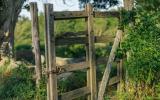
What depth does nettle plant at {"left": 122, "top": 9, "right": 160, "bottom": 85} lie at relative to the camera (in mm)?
10023

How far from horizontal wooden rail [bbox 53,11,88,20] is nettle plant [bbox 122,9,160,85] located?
1.36m

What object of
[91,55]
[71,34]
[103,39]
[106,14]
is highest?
[106,14]

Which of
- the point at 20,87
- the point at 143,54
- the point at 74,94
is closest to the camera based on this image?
the point at 74,94

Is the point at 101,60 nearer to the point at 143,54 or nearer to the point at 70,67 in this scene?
the point at 143,54

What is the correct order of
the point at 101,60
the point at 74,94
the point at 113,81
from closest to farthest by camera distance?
the point at 74,94 → the point at 101,60 → the point at 113,81

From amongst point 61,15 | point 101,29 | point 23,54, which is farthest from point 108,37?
point 101,29

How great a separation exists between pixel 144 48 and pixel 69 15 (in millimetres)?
2067

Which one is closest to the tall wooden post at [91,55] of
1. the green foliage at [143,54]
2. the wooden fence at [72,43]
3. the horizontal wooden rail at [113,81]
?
the wooden fence at [72,43]

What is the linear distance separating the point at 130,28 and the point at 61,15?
2257 millimetres

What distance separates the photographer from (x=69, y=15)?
9.30m

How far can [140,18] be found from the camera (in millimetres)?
10523

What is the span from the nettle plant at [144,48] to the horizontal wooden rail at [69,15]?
1.36 m

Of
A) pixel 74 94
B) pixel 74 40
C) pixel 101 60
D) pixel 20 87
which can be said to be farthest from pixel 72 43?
pixel 20 87

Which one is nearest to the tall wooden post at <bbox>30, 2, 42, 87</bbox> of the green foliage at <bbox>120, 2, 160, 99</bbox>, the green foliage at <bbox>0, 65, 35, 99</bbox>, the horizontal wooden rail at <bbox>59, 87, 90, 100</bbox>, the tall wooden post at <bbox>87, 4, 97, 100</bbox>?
the green foliage at <bbox>0, 65, 35, 99</bbox>
